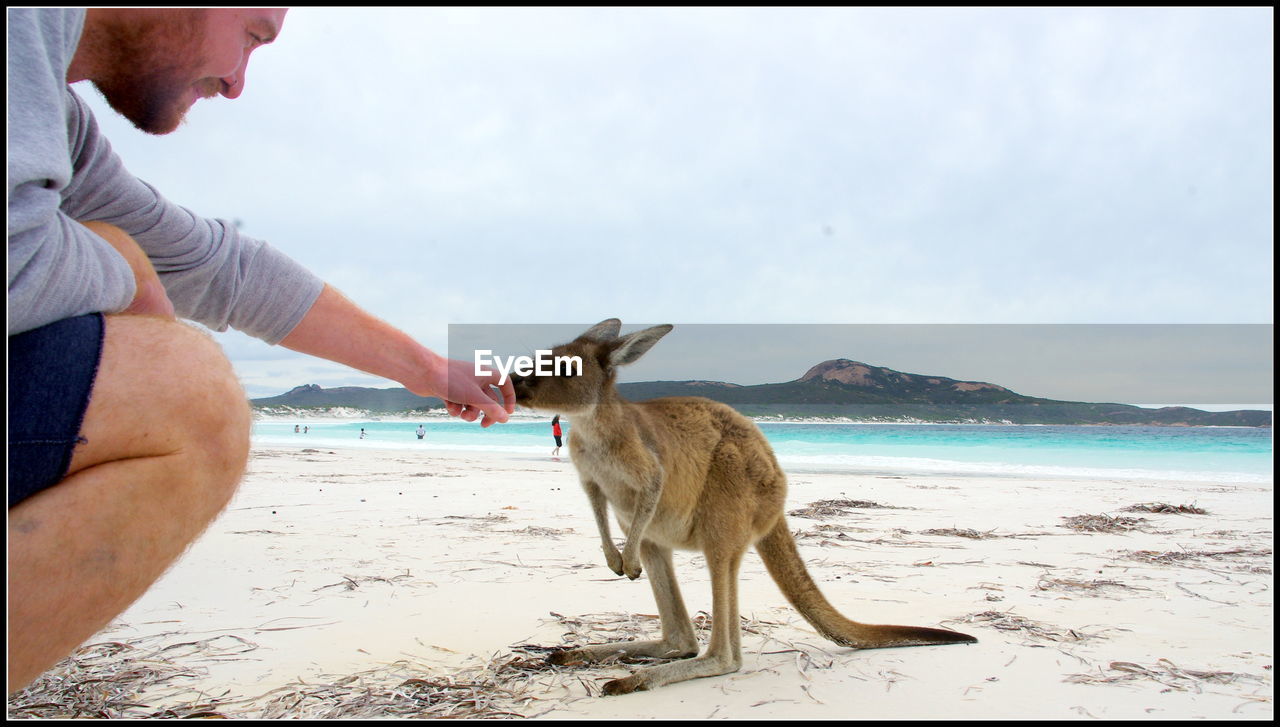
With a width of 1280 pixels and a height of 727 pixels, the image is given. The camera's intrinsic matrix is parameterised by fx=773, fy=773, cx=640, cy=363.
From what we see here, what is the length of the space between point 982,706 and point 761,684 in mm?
616

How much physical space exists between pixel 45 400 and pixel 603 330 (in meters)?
2.00

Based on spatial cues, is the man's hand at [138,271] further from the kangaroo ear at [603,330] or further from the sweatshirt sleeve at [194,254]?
the kangaroo ear at [603,330]

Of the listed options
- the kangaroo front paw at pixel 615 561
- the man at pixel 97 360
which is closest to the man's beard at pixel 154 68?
the man at pixel 97 360

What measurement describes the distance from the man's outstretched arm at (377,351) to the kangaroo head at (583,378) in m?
0.26

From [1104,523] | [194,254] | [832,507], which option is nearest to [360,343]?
[194,254]

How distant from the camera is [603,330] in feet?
9.93

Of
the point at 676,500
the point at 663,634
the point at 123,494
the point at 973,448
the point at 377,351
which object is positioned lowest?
the point at 973,448

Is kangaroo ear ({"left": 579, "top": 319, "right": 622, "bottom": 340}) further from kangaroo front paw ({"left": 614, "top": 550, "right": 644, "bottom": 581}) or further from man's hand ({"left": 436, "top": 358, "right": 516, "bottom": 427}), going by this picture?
kangaroo front paw ({"left": 614, "top": 550, "right": 644, "bottom": 581})

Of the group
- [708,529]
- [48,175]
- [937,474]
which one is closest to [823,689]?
[708,529]

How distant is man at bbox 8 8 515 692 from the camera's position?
3.84ft

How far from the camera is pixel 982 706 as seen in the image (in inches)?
81.2

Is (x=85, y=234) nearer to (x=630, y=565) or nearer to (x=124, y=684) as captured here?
(x=124, y=684)

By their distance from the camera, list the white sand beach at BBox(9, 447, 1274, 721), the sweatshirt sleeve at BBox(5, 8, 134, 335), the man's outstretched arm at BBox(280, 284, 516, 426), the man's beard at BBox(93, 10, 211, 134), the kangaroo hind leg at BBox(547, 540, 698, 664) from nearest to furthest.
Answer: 1. the sweatshirt sleeve at BBox(5, 8, 134, 335)
2. the man's beard at BBox(93, 10, 211, 134)
3. the white sand beach at BBox(9, 447, 1274, 721)
4. the man's outstretched arm at BBox(280, 284, 516, 426)
5. the kangaroo hind leg at BBox(547, 540, 698, 664)

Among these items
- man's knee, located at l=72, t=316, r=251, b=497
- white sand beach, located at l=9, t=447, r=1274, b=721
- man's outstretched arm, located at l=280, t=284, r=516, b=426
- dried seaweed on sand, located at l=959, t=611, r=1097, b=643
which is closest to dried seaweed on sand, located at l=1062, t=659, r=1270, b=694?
white sand beach, located at l=9, t=447, r=1274, b=721
